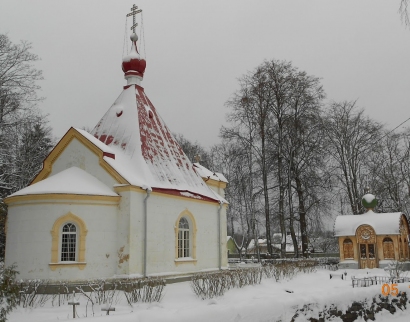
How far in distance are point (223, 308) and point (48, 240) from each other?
6804mm

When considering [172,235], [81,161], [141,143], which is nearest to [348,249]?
[172,235]

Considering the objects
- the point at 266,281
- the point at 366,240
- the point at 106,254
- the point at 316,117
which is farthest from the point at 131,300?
the point at 316,117

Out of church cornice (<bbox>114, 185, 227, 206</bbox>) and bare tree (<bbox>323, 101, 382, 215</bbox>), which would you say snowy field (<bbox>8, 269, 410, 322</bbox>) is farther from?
bare tree (<bbox>323, 101, 382, 215</bbox>)

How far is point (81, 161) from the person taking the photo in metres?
14.6

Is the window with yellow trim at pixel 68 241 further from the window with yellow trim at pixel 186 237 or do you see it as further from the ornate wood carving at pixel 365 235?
the ornate wood carving at pixel 365 235

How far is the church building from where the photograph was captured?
41.8 feet

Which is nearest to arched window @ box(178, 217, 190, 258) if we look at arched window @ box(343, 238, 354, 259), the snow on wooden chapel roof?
the snow on wooden chapel roof

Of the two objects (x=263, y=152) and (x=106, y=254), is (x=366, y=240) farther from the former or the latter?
(x=106, y=254)

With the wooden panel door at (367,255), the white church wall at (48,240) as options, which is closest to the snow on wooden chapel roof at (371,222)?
the wooden panel door at (367,255)

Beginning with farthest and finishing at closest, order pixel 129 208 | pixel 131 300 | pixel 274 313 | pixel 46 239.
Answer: pixel 129 208 → pixel 46 239 → pixel 131 300 → pixel 274 313

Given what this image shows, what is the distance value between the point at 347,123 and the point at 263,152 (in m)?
7.08

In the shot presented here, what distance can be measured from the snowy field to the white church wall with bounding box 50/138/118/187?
4.35 meters

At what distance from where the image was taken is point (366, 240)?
68.1 feet

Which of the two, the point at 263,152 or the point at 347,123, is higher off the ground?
the point at 347,123
